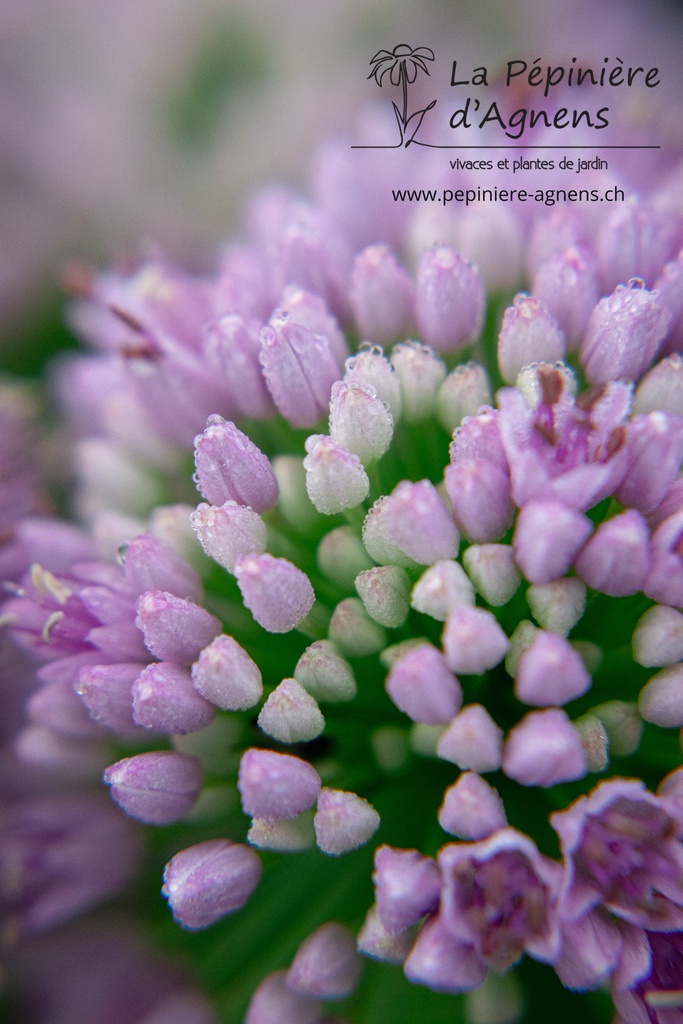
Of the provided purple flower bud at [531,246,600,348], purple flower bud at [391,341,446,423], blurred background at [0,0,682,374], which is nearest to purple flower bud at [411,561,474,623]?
purple flower bud at [391,341,446,423]

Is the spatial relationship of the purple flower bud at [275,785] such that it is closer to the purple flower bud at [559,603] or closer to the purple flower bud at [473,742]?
the purple flower bud at [473,742]

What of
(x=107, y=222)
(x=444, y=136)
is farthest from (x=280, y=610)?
(x=107, y=222)

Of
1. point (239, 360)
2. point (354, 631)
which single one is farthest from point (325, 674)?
point (239, 360)

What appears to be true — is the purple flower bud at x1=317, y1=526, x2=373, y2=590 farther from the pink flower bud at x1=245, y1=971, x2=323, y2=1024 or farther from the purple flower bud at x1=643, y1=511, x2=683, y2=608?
the pink flower bud at x1=245, y1=971, x2=323, y2=1024

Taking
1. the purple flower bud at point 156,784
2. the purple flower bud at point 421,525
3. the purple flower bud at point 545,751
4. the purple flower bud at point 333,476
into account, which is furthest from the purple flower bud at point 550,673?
the purple flower bud at point 156,784

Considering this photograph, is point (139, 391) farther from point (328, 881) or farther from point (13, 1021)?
point (13, 1021)

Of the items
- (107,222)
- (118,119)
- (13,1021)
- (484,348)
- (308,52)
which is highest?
(308,52)

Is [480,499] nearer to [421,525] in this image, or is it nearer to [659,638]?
[421,525]
